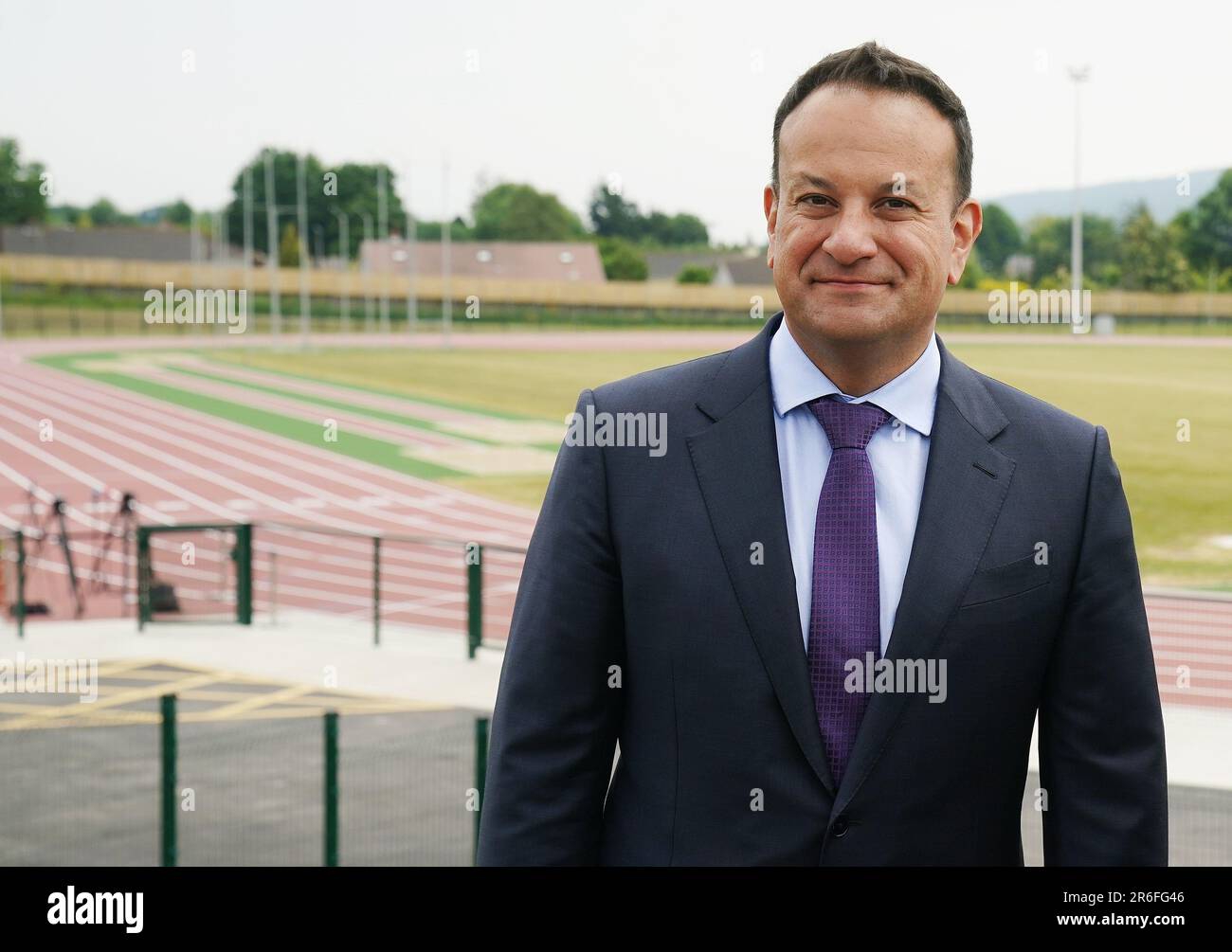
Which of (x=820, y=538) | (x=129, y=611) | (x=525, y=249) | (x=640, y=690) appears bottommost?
(x=129, y=611)

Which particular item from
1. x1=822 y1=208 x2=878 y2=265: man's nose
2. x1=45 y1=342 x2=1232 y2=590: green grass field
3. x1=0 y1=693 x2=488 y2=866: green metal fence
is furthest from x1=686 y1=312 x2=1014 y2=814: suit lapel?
x1=45 y1=342 x2=1232 y2=590: green grass field

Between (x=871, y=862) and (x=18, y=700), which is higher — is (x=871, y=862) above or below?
above

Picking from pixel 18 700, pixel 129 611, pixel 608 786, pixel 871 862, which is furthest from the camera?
pixel 129 611

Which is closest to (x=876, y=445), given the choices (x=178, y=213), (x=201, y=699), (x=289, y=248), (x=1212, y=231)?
(x=201, y=699)

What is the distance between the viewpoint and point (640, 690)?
6.49ft

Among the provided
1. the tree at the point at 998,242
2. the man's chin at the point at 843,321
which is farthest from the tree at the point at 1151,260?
the man's chin at the point at 843,321

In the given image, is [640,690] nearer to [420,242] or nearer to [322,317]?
[322,317]

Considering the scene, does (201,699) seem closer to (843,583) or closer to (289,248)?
(843,583)

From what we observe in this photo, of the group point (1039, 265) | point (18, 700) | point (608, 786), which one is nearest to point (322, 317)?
point (1039, 265)

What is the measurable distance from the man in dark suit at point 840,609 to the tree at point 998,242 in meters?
103

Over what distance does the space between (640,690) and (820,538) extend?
1.02 ft

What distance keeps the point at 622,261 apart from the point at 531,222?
33.2 ft

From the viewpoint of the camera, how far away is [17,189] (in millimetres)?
78625

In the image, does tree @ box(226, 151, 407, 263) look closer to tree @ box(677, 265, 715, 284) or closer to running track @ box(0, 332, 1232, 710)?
tree @ box(677, 265, 715, 284)
